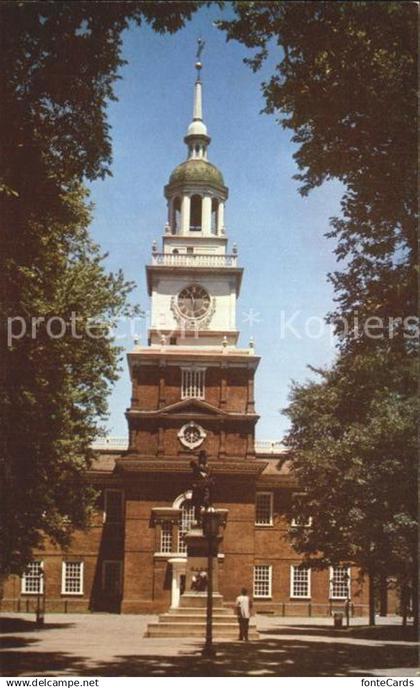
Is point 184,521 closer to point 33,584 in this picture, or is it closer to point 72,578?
point 72,578

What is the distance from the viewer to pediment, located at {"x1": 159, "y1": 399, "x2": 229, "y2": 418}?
51125 mm

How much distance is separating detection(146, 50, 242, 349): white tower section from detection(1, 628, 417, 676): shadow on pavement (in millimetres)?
31403

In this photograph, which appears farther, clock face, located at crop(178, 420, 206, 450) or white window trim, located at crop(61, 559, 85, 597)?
white window trim, located at crop(61, 559, 85, 597)

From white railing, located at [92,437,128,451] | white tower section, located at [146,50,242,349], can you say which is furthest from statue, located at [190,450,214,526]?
white railing, located at [92,437,128,451]

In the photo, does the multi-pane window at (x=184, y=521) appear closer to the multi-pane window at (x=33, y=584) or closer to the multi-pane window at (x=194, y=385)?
the multi-pane window at (x=194, y=385)

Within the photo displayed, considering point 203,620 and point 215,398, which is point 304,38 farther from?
point 215,398

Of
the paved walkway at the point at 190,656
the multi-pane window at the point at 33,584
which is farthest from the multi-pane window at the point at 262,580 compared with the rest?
the paved walkway at the point at 190,656

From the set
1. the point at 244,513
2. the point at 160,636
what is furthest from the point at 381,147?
the point at 244,513

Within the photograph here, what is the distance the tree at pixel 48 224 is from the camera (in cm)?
1547

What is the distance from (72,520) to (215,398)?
19.1 m

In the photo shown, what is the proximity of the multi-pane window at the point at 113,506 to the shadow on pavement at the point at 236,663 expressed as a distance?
3227 cm

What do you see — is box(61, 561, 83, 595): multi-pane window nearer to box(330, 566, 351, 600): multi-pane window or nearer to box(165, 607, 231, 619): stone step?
box(330, 566, 351, 600): multi-pane window

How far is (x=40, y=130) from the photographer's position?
17.0 metres

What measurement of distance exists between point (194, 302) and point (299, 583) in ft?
59.5
